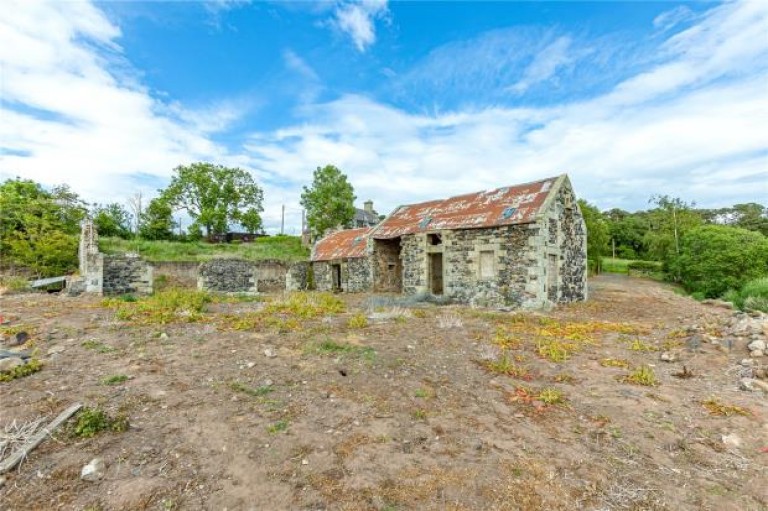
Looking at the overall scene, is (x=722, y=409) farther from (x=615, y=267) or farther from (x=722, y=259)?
(x=615, y=267)

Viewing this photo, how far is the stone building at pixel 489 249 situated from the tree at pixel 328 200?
16.3 metres

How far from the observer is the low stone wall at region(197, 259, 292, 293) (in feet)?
60.1

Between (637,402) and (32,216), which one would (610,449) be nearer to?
(637,402)

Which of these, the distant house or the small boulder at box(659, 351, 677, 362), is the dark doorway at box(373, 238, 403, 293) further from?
the distant house

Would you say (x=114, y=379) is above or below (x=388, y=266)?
below

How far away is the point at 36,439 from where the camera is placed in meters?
3.33

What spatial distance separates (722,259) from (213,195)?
38.1 metres

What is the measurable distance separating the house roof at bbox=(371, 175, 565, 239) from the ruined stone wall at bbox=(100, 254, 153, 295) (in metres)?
10.9

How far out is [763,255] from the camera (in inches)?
627

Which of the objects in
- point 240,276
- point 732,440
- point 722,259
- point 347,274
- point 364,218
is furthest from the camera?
point 364,218

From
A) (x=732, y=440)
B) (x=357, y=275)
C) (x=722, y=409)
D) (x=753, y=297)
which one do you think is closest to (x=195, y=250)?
(x=357, y=275)

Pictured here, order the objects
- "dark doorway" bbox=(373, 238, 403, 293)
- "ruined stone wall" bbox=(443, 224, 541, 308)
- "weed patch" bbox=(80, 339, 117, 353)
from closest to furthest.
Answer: "weed patch" bbox=(80, 339, 117, 353), "ruined stone wall" bbox=(443, 224, 541, 308), "dark doorway" bbox=(373, 238, 403, 293)

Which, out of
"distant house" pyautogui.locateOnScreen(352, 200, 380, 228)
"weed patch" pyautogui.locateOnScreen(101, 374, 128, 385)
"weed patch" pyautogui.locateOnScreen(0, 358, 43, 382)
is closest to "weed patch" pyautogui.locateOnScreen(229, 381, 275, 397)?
"weed patch" pyautogui.locateOnScreen(101, 374, 128, 385)

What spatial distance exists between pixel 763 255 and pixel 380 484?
21.1 metres
